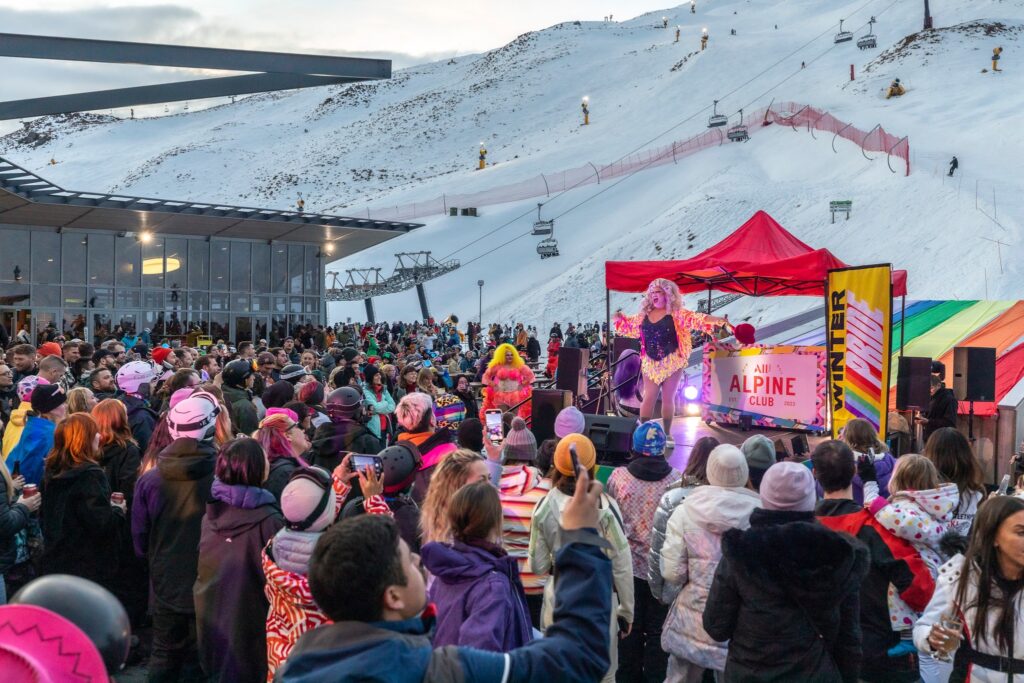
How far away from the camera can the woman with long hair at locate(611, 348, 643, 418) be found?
13273mm

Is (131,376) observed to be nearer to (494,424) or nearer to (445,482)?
(494,424)

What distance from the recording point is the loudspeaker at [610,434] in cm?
801

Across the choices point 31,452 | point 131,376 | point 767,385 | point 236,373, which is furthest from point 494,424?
point 767,385

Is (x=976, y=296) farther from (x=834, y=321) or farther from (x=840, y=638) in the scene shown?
(x=840, y=638)


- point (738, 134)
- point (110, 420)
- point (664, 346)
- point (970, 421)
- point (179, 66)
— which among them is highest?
point (738, 134)

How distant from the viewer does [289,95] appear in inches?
5881

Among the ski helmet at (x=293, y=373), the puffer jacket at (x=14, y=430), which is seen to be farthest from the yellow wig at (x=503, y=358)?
the puffer jacket at (x=14, y=430)

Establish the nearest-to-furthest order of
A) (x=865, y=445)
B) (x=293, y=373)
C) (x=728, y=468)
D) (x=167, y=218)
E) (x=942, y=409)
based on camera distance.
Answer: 1. (x=728, y=468)
2. (x=865, y=445)
3. (x=293, y=373)
4. (x=942, y=409)
5. (x=167, y=218)

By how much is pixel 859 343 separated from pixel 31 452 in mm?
7915

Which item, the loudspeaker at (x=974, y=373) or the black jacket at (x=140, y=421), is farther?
the loudspeaker at (x=974, y=373)

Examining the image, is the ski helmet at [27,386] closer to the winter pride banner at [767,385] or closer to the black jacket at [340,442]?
the black jacket at [340,442]

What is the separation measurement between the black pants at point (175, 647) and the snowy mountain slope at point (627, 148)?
26922 mm

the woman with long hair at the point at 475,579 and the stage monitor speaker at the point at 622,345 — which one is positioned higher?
the stage monitor speaker at the point at 622,345

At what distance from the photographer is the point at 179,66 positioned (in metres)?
8.95
